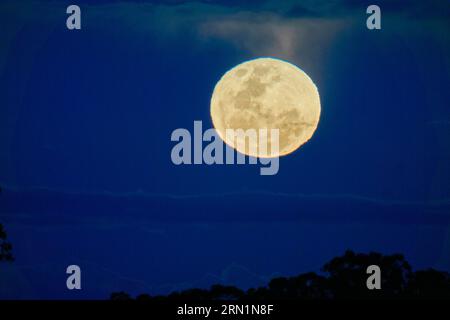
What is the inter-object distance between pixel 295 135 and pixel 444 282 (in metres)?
9.96

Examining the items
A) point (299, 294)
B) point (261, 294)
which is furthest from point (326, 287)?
point (261, 294)

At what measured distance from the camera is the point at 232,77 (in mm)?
39531

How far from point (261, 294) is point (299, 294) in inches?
107

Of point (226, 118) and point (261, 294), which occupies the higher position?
point (226, 118)
